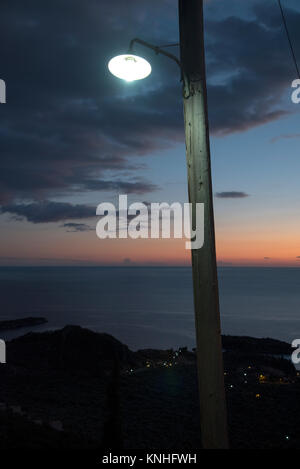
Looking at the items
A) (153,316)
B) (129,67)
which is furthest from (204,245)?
(153,316)

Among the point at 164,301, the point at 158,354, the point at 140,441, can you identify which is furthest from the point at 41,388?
the point at 164,301

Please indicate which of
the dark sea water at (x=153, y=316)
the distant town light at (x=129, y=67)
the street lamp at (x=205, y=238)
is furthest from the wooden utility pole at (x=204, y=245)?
the dark sea water at (x=153, y=316)

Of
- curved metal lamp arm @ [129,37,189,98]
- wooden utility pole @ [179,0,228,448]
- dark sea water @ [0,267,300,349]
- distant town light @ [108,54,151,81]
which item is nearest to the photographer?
wooden utility pole @ [179,0,228,448]

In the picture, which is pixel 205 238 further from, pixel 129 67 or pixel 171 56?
pixel 129 67

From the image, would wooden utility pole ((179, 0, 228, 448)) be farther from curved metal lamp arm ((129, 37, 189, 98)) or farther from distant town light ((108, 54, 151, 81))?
distant town light ((108, 54, 151, 81))

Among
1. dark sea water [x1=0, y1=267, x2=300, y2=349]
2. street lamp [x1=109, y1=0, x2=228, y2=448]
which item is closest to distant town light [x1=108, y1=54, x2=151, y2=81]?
street lamp [x1=109, y1=0, x2=228, y2=448]

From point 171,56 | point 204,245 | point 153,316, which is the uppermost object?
point 153,316

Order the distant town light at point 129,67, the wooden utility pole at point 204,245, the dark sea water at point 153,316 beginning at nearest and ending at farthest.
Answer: the wooden utility pole at point 204,245, the distant town light at point 129,67, the dark sea water at point 153,316

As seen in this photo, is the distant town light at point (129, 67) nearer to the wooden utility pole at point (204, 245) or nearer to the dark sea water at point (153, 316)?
the wooden utility pole at point (204, 245)
